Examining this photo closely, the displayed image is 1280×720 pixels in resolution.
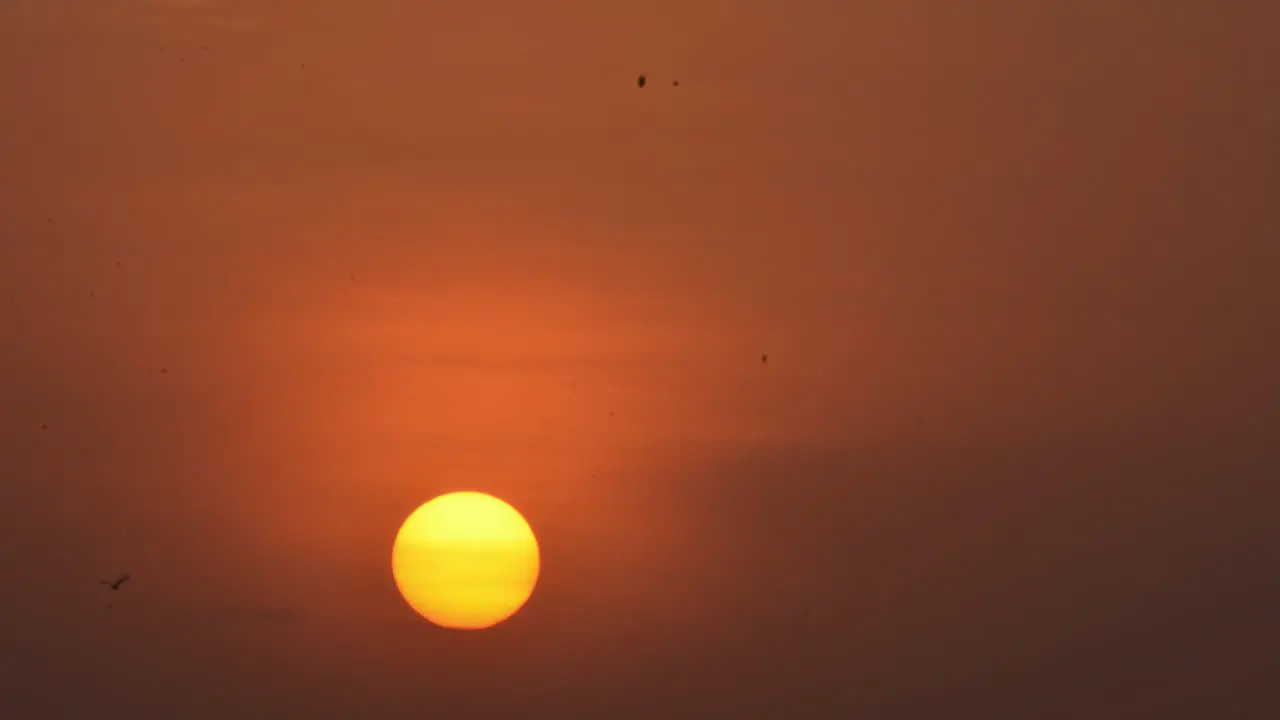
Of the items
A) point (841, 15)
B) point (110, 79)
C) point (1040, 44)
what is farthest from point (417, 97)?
point (1040, 44)

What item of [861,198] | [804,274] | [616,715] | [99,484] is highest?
[861,198]

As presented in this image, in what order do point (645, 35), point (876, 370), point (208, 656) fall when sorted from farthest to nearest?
1. point (208, 656)
2. point (876, 370)
3. point (645, 35)

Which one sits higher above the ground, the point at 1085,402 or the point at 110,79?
the point at 110,79

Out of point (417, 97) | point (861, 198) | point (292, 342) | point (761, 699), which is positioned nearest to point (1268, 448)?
point (861, 198)

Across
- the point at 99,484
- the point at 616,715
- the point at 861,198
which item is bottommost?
the point at 616,715

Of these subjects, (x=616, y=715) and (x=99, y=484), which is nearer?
(x=99, y=484)

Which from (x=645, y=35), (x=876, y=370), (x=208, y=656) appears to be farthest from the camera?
(x=208, y=656)

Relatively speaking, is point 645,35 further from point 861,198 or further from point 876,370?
point 876,370

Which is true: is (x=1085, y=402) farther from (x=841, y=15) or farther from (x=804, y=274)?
(x=841, y=15)

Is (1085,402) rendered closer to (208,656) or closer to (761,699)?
(761,699)

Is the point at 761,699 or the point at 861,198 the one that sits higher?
the point at 861,198
